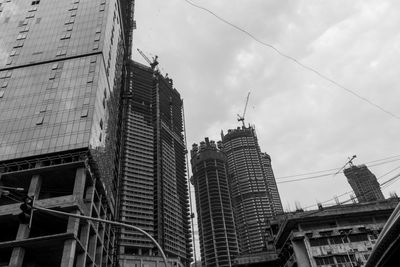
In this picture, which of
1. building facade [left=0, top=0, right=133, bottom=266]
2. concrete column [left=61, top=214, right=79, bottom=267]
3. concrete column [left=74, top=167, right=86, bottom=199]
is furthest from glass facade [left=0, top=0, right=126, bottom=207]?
concrete column [left=61, top=214, right=79, bottom=267]

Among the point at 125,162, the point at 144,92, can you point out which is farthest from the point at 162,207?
the point at 144,92

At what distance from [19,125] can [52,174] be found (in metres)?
11.3

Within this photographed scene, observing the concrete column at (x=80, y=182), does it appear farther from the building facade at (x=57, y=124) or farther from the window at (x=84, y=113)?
the window at (x=84, y=113)

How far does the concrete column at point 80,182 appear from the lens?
162 ft

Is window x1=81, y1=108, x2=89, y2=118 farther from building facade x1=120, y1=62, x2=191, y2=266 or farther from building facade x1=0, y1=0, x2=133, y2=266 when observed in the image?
building facade x1=120, y1=62, x2=191, y2=266

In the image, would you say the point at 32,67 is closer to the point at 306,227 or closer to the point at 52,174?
the point at 52,174

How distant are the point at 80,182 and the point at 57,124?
12.0m

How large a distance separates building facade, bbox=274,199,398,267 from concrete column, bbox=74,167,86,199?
110ft

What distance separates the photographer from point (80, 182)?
50.9 m

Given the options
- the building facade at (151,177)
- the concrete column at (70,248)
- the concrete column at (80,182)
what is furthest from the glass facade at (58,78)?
the building facade at (151,177)

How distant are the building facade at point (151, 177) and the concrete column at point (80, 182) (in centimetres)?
7026

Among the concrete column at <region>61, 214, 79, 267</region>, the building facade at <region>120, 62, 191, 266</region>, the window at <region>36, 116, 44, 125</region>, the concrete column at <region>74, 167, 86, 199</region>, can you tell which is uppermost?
the building facade at <region>120, 62, 191, 266</region>

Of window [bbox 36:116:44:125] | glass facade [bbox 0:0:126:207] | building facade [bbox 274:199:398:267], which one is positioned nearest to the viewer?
building facade [bbox 274:199:398:267]

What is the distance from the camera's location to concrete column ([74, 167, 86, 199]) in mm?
49409
